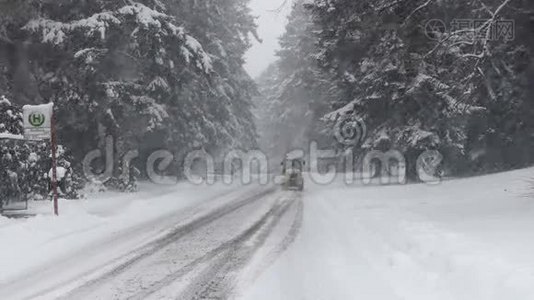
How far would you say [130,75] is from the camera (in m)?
24.9

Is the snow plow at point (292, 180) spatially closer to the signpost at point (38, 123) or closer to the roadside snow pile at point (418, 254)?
the roadside snow pile at point (418, 254)

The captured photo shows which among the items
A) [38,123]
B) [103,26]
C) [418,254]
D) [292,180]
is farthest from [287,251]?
[292,180]

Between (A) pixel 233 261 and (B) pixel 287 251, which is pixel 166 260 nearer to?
(A) pixel 233 261

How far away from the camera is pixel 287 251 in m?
11.1

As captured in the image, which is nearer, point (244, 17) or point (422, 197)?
point (422, 197)

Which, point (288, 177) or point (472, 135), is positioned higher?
point (472, 135)

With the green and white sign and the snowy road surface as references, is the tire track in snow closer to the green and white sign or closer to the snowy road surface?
the snowy road surface

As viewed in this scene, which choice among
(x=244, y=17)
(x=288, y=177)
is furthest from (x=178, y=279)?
(x=244, y=17)

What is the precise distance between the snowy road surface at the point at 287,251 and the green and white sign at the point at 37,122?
2.03 metres

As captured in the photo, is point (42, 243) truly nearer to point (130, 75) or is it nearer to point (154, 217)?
point (154, 217)

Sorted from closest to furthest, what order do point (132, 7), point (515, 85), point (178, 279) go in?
point (178, 279) → point (132, 7) → point (515, 85)

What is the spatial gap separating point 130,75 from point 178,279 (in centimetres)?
1739

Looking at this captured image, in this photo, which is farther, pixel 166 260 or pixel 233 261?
pixel 166 260

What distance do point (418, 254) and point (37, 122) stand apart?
10.1 meters
